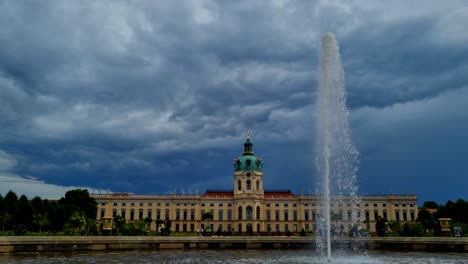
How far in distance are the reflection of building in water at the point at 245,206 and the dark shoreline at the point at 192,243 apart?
53.3 meters

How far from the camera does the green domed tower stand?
106 metres

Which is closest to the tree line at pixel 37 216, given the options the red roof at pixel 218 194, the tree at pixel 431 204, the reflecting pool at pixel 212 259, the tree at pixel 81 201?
the tree at pixel 81 201

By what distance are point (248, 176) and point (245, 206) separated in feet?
25.1

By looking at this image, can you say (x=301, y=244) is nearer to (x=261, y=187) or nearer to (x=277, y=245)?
→ (x=277, y=245)

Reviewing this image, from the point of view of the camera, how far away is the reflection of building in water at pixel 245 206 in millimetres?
106312

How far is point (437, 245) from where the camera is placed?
138 ft

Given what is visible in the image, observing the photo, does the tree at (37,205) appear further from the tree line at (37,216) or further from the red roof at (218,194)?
the red roof at (218,194)

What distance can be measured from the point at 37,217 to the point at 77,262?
44789mm

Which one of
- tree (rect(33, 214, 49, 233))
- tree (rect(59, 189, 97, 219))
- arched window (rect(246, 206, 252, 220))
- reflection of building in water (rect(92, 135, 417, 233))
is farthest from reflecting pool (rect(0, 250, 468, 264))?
reflection of building in water (rect(92, 135, 417, 233))

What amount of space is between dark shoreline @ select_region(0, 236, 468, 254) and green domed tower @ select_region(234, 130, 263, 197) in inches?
2076

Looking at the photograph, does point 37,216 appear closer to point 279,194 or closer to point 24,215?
point 24,215

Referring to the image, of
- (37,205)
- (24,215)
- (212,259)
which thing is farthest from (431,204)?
(212,259)

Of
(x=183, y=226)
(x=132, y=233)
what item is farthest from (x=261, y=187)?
(x=132, y=233)

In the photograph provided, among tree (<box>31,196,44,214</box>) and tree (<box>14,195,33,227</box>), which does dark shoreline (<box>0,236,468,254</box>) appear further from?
tree (<box>31,196,44,214</box>)
